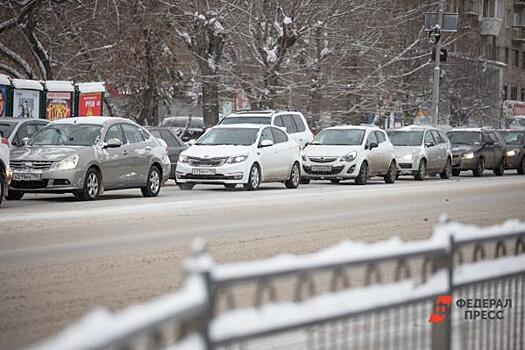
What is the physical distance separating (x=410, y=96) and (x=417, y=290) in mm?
48780

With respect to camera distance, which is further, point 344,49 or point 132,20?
point 344,49

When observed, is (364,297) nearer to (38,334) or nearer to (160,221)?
(38,334)

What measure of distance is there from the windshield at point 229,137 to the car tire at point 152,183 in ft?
11.8

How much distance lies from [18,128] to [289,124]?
35.7ft

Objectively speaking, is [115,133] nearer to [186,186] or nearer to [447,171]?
[186,186]

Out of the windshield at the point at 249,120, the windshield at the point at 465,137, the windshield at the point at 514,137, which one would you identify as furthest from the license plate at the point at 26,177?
the windshield at the point at 514,137

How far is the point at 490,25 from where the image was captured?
8731 cm

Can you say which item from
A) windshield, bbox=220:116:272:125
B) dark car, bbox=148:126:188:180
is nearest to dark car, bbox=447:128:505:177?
windshield, bbox=220:116:272:125

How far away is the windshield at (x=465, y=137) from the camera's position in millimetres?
44438

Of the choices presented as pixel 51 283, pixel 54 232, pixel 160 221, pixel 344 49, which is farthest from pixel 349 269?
pixel 344 49

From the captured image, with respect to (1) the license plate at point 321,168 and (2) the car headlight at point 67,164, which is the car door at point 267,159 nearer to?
(1) the license plate at point 321,168


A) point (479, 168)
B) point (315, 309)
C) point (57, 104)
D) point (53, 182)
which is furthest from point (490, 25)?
point (315, 309)

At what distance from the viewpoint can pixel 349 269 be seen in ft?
14.3

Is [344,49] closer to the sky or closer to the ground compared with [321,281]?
closer to the sky
